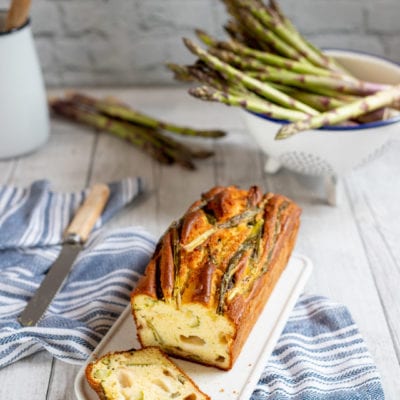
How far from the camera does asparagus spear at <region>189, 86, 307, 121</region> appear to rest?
1969mm

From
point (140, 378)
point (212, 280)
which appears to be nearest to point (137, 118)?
point (212, 280)

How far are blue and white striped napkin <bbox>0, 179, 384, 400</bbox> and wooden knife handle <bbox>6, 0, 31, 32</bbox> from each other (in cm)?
56

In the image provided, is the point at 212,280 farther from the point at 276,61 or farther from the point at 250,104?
the point at 276,61

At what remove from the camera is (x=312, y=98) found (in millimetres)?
2129

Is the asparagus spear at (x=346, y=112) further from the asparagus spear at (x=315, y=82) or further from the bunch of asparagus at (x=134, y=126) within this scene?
the bunch of asparagus at (x=134, y=126)

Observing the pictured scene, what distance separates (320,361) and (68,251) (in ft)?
2.52

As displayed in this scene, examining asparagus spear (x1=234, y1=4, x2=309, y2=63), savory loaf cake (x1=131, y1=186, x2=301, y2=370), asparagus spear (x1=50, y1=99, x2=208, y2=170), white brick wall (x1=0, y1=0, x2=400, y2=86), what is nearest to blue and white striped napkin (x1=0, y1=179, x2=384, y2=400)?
savory loaf cake (x1=131, y1=186, x2=301, y2=370)

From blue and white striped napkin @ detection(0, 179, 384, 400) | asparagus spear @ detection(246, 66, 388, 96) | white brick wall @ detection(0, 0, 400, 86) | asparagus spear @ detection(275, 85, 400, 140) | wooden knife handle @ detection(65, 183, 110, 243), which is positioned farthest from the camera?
white brick wall @ detection(0, 0, 400, 86)

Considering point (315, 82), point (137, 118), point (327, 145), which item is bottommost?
point (137, 118)

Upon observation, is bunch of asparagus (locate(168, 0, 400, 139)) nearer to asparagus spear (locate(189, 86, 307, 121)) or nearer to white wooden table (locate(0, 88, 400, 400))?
asparagus spear (locate(189, 86, 307, 121))

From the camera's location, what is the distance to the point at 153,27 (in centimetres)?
277

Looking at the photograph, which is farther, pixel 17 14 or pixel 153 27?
pixel 153 27

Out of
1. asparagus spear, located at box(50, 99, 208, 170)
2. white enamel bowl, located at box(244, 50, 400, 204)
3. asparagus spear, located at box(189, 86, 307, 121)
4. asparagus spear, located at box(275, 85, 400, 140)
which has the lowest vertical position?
asparagus spear, located at box(50, 99, 208, 170)

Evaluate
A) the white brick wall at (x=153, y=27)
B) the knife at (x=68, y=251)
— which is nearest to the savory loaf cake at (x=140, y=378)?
the knife at (x=68, y=251)
